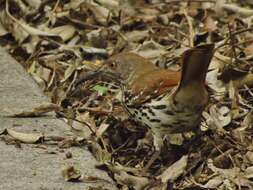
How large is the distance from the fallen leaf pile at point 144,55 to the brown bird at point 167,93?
221 millimetres

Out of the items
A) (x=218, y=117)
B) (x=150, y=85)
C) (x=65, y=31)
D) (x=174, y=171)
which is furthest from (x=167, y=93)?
(x=65, y=31)

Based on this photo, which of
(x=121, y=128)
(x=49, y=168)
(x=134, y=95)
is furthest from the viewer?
(x=121, y=128)

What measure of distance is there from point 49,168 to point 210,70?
1.52 m

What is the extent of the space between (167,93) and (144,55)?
141 cm

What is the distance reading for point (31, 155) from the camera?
470 cm

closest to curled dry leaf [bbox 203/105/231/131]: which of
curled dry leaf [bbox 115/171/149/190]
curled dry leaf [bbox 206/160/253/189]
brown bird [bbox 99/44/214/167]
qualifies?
brown bird [bbox 99/44/214/167]

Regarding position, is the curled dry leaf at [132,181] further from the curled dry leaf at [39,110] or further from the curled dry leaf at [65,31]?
the curled dry leaf at [65,31]

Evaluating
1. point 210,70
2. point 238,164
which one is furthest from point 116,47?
point 238,164

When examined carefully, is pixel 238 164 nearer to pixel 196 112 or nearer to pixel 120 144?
pixel 196 112

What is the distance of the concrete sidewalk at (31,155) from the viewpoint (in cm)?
437

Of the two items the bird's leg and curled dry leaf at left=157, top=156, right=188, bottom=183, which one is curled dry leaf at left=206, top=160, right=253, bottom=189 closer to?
curled dry leaf at left=157, top=156, right=188, bottom=183

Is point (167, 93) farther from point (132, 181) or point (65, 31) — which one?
point (65, 31)

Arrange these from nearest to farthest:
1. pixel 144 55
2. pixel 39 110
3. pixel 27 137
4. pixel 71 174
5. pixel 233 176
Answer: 1. pixel 71 174
2. pixel 233 176
3. pixel 27 137
4. pixel 39 110
5. pixel 144 55

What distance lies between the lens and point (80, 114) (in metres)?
5.51
